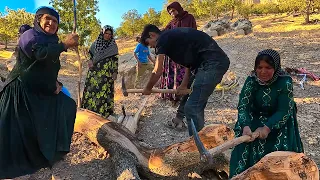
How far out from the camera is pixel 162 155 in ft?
9.54

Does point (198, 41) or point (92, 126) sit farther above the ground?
point (198, 41)

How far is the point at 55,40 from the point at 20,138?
2.87 ft

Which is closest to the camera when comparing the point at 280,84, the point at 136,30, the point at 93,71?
the point at 280,84

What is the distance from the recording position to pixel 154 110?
5324mm

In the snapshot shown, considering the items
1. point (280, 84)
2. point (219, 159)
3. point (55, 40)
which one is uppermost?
point (55, 40)

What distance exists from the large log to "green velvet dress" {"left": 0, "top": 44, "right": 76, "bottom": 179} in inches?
21.5

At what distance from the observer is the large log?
9.22 ft

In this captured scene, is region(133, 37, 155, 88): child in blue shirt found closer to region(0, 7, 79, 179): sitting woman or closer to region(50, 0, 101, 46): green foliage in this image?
region(50, 0, 101, 46): green foliage

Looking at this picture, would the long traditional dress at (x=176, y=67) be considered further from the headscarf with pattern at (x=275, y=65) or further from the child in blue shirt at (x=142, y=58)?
the headscarf with pattern at (x=275, y=65)

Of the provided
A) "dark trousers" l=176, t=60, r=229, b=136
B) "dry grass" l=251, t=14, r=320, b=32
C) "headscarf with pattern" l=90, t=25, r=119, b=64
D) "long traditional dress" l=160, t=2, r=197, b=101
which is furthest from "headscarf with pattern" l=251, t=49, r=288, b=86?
"dry grass" l=251, t=14, r=320, b=32

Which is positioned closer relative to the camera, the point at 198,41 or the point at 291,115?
the point at 291,115

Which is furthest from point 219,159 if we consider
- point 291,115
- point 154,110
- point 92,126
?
point 154,110

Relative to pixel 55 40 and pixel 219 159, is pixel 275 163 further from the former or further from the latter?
pixel 55 40

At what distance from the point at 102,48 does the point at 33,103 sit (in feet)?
6.50
